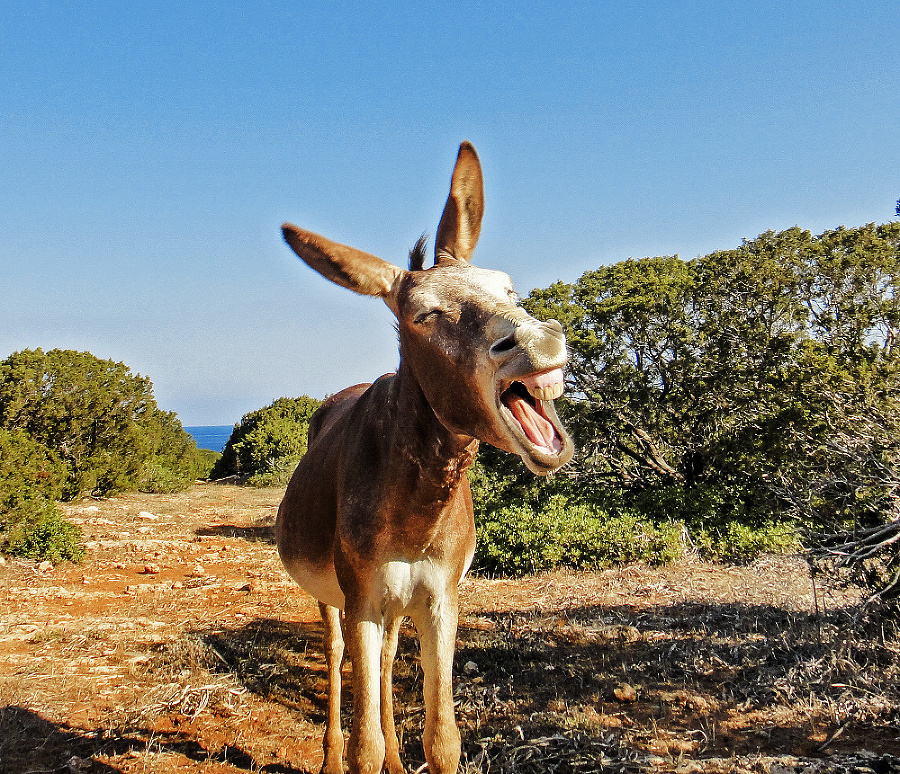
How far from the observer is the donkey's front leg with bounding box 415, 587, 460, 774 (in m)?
3.02

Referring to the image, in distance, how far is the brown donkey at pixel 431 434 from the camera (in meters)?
2.16

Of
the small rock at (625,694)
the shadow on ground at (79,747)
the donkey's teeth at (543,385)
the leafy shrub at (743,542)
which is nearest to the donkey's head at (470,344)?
the donkey's teeth at (543,385)

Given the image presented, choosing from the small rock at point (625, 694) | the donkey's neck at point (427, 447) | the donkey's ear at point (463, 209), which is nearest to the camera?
the donkey's neck at point (427, 447)

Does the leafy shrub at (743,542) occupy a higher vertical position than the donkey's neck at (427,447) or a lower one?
lower

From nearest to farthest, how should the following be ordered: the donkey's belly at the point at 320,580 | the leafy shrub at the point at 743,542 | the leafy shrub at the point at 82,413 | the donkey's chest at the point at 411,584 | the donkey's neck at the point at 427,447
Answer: the donkey's neck at the point at 427,447
the donkey's chest at the point at 411,584
the donkey's belly at the point at 320,580
the leafy shrub at the point at 743,542
the leafy shrub at the point at 82,413

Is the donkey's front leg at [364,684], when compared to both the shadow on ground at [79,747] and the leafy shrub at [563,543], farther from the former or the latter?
the leafy shrub at [563,543]

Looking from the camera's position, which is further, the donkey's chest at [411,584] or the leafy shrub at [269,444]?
the leafy shrub at [269,444]

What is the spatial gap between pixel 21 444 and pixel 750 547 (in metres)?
11.3

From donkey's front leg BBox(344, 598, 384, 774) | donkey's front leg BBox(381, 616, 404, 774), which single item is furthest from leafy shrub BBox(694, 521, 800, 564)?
donkey's front leg BBox(344, 598, 384, 774)

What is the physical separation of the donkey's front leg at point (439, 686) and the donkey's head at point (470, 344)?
42.7 inches

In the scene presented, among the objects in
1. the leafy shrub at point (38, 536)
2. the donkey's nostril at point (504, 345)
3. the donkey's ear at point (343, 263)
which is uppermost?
the donkey's ear at point (343, 263)

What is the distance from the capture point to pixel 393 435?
2.89 meters

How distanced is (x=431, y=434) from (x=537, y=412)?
637 mm

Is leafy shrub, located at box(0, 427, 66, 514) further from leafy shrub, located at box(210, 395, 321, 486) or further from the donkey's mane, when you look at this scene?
leafy shrub, located at box(210, 395, 321, 486)
